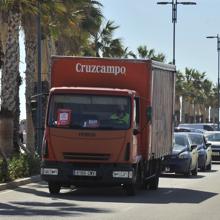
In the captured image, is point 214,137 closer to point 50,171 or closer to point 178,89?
point 50,171

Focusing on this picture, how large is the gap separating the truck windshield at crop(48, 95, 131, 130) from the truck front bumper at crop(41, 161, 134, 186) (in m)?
0.90

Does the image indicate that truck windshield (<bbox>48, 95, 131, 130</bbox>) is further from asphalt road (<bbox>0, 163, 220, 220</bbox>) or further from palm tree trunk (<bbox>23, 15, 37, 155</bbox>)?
palm tree trunk (<bbox>23, 15, 37, 155</bbox>)

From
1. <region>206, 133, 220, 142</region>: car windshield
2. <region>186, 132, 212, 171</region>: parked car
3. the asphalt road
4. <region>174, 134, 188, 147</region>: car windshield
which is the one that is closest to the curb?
the asphalt road

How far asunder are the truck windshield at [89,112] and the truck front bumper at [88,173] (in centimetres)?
90

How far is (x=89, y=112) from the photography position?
1827 cm

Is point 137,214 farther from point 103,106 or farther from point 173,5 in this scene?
point 173,5

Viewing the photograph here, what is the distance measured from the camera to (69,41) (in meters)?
38.7

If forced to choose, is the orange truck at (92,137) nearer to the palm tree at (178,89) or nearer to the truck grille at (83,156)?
the truck grille at (83,156)

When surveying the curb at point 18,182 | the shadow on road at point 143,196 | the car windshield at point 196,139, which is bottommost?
the shadow on road at point 143,196

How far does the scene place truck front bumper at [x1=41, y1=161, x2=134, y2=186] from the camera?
59.7 feet

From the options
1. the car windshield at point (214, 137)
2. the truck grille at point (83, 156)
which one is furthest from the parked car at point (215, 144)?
the truck grille at point (83, 156)

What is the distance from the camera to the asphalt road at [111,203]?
48.1 ft

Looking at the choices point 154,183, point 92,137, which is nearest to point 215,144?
point 154,183

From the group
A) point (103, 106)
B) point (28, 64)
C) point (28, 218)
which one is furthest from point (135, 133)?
point (28, 64)
